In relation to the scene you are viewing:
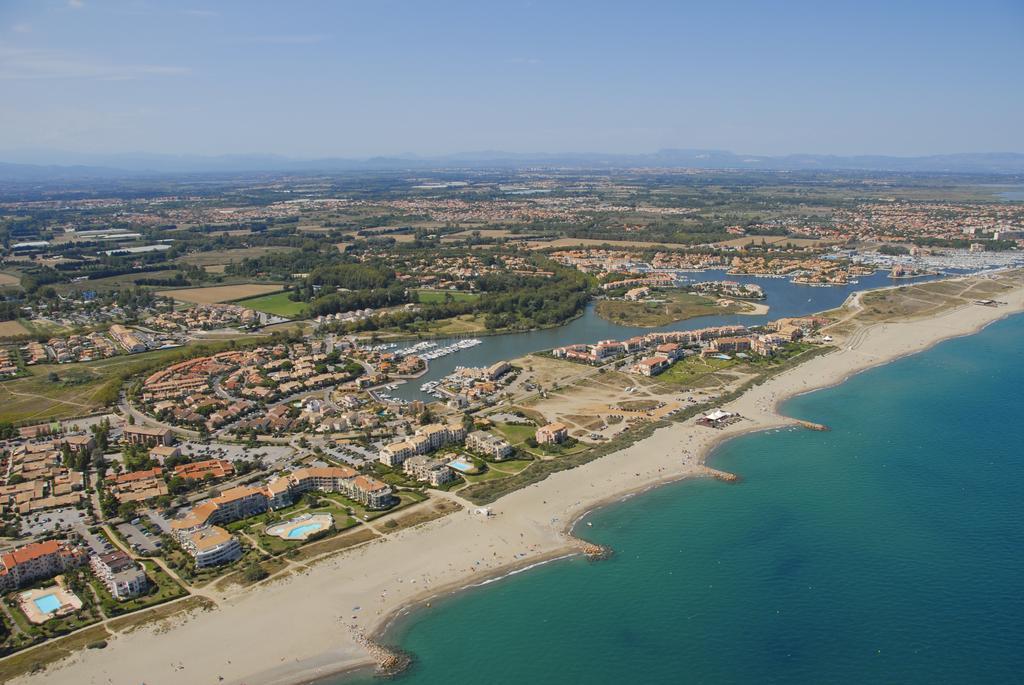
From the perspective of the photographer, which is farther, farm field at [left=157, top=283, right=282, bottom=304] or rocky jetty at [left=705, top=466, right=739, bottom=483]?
farm field at [left=157, top=283, right=282, bottom=304]

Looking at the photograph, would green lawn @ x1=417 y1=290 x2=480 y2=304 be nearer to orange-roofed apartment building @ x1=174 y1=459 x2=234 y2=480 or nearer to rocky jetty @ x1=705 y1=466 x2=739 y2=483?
orange-roofed apartment building @ x1=174 y1=459 x2=234 y2=480

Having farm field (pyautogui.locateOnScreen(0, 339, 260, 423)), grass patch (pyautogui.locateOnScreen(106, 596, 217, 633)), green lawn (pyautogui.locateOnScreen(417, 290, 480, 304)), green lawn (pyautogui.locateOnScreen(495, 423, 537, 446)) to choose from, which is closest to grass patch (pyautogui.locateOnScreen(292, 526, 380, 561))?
grass patch (pyautogui.locateOnScreen(106, 596, 217, 633))

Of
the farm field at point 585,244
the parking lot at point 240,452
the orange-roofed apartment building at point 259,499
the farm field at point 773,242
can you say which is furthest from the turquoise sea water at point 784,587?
the farm field at point 773,242

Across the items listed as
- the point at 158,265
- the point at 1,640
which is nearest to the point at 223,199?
the point at 158,265

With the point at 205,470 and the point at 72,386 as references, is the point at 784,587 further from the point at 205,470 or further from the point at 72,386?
the point at 72,386

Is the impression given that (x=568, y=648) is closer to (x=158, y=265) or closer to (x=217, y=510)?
(x=217, y=510)

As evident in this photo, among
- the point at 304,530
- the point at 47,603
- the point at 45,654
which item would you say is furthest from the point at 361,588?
the point at 47,603

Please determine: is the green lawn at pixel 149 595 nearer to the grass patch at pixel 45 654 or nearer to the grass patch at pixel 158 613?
the grass patch at pixel 158 613
